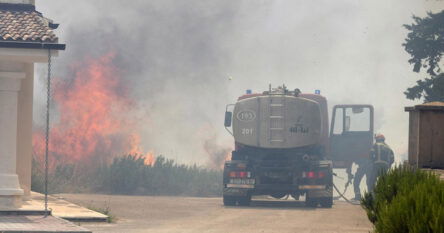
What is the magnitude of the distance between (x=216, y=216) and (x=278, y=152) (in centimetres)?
609

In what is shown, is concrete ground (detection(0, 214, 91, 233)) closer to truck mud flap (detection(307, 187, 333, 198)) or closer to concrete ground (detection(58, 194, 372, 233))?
concrete ground (detection(58, 194, 372, 233))

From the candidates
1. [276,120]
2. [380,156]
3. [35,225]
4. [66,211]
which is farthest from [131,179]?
[35,225]

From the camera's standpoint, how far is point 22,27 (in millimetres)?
21578

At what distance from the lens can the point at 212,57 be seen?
2030 inches

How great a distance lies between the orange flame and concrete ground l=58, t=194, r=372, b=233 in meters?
9.45

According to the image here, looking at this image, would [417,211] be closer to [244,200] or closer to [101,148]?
[244,200]

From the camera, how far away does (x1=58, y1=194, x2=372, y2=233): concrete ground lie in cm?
2084

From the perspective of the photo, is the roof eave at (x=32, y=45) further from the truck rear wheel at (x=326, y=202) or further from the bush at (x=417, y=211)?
the truck rear wheel at (x=326, y=202)

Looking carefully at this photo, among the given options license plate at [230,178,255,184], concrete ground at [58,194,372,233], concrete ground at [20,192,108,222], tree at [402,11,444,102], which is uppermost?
tree at [402,11,444,102]

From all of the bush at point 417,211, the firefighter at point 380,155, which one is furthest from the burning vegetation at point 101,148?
the bush at point 417,211

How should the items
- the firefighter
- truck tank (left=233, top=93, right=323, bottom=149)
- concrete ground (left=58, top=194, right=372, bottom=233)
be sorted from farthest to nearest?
the firefighter
truck tank (left=233, top=93, right=323, bottom=149)
concrete ground (left=58, top=194, right=372, bottom=233)

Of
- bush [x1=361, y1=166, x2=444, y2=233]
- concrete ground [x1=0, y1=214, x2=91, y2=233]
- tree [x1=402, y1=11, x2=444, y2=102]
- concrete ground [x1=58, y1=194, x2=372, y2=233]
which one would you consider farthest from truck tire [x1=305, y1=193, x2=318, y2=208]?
bush [x1=361, y1=166, x2=444, y2=233]

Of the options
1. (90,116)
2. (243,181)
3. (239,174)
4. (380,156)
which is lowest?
(243,181)

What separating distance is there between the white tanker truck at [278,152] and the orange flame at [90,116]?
1075 centimetres
